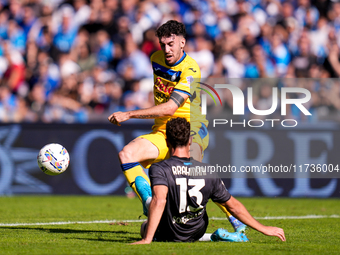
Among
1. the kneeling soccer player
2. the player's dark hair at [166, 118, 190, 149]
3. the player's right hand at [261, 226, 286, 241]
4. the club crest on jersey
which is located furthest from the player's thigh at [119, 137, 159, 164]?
the player's right hand at [261, 226, 286, 241]

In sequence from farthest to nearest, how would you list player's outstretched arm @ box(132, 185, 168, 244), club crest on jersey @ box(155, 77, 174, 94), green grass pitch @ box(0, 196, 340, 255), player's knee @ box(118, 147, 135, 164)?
club crest on jersey @ box(155, 77, 174, 94)
player's knee @ box(118, 147, 135, 164)
green grass pitch @ box(0, 196, 340, 255)
player's outstretched arm @ box(132, 185, 168, 244)

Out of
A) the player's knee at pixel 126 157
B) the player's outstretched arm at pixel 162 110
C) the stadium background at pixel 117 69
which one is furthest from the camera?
the stadium background at pixel 117 69

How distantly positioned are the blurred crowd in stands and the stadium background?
0.03 meters

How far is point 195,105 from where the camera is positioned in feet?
24.5

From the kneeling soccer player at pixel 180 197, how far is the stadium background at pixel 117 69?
251 inches

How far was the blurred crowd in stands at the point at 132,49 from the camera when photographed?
13.3 m

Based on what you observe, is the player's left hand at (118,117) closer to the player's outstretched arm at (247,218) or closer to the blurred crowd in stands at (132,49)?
the player's outstretched arm at (247,218)

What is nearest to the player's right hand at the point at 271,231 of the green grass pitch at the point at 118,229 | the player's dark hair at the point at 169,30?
the green grass pitch at the point at 118,229

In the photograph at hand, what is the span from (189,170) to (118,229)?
7.89 feet

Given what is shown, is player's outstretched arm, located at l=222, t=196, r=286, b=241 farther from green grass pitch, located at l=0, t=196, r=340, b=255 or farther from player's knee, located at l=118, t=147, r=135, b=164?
player's knee, located at l=118, t=147, r=135, b=164

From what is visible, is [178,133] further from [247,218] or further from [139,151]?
[139,151]

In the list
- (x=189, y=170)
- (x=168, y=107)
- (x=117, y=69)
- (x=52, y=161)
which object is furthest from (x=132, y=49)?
(x=189, y=170)

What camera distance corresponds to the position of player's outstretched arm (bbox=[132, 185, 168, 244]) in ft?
17.5

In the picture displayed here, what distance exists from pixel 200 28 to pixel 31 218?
813cm
